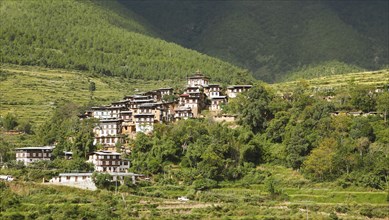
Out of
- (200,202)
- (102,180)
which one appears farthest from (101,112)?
(200,202)

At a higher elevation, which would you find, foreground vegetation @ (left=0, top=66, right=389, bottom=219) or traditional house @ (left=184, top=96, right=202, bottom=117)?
traditional house @ (left=184, top=96, right=202, bottom=117)

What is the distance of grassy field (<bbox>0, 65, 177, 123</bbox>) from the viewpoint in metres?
112

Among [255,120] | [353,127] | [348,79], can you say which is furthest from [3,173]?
[348,79]

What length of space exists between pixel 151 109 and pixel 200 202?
2290 centimetres

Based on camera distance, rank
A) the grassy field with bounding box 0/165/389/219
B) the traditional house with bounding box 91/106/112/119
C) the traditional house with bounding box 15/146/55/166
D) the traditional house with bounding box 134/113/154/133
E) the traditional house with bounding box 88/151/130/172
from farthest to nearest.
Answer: the traditional house with bounding box 91/106/112/119, the traditional house with bounding box 134/113/154/133, the traditional house with bounding box 15/146/55/166, the traditional house with bounding box 88/151/130/172, the grassy field with bounding box 0/165/389/219

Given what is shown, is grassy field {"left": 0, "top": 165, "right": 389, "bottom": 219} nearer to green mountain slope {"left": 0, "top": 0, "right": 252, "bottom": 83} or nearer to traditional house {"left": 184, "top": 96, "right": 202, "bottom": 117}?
traditional house {"left": 184, "top": 96, "right": 202, "bottom": 117}

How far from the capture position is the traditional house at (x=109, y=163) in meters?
81.2

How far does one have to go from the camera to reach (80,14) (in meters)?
173

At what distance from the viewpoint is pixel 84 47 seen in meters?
154

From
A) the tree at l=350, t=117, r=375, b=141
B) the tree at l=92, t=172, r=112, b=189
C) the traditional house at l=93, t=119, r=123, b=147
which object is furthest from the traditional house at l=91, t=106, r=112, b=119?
the tree at l=350, t=117, r=375, b=141

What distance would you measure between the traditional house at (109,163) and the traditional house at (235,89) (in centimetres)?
2235

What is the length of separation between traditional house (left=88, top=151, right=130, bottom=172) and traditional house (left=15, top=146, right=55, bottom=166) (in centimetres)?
610

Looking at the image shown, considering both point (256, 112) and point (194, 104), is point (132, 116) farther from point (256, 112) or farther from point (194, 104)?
point (256, 112)

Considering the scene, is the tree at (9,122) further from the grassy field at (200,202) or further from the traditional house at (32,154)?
the grassy field at (200,202)
